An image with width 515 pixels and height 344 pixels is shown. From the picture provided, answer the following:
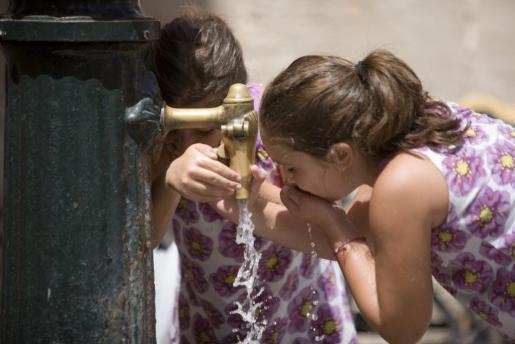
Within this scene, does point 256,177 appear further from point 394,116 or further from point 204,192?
point 394,116

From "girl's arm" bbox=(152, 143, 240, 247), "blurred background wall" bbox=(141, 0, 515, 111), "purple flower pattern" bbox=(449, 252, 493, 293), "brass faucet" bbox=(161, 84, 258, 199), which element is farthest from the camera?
"blurred background wall" bbox=(141, 0, 515, 111)

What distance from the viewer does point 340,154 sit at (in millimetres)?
2254

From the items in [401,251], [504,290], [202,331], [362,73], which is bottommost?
[202,331]

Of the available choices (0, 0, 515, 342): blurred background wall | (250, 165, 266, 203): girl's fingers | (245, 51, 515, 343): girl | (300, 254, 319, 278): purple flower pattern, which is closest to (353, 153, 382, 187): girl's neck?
(245, 51, 515, 343): girl

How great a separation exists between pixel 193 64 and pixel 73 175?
0.62 meters

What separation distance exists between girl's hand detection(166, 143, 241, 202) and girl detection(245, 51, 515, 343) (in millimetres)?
168

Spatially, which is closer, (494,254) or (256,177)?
(256,177)

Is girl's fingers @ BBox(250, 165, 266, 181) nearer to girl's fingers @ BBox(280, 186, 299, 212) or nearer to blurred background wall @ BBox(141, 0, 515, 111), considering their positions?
girl's fingers @ BBox(280, 186, 299, 212)

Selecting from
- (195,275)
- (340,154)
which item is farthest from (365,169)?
(195,275)

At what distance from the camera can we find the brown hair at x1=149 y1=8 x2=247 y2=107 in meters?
2.41

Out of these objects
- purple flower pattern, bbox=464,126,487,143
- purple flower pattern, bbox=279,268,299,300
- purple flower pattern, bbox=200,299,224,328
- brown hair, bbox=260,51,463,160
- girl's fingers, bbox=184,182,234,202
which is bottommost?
purple flower pattern, bbox=200,299,224,328

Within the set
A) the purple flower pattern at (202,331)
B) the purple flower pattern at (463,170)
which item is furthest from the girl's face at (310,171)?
the purple flower pattern at (202,331)

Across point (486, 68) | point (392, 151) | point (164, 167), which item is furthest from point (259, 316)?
point (486, 68)

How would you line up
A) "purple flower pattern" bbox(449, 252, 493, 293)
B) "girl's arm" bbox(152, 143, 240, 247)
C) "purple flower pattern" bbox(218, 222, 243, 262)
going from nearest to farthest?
1. "girl's arm" bbox(152, 143, 240, 247)
2. "purple flower pattern" bbox(449, 252, 493, 293)
3. "purple flower pattern" bbox(218, 222, 243, 262)
